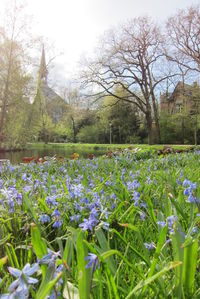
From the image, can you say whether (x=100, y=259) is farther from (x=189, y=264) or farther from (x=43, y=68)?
(x=43, y=68)

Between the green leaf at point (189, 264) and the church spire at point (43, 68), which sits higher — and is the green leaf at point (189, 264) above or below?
below

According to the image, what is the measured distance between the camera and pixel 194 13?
62.6ft

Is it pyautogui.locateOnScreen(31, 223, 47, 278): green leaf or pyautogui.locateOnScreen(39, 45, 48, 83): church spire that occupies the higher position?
pyautogui.locateOnScreen(39, 45, 48, 83): church spire

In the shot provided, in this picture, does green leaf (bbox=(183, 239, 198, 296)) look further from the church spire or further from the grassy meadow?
the church spire

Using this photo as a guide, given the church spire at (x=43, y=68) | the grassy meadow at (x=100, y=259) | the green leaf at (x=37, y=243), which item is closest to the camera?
the grassy meadow at (x=100, y=259)

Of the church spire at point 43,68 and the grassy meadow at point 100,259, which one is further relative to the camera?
the church spire at point 43,68

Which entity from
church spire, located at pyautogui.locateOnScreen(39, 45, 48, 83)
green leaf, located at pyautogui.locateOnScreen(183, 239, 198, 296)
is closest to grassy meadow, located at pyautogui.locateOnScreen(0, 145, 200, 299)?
green leaf, located at pyautogui.locateOnScreen(183, 239, 198, 296)

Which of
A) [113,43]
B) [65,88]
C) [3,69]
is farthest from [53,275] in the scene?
[65,88]

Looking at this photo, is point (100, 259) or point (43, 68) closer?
point (100, 259)

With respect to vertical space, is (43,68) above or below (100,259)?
above

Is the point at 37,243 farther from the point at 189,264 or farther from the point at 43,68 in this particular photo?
the point at 43,68

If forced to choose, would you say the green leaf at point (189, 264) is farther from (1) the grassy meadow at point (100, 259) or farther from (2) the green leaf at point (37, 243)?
(2) the green leaf at point (37, 243)

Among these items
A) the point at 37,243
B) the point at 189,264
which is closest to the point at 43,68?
the point at 37,243

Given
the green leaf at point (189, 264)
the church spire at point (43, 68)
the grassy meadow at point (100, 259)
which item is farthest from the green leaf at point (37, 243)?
the church spire at point (43, 68)
